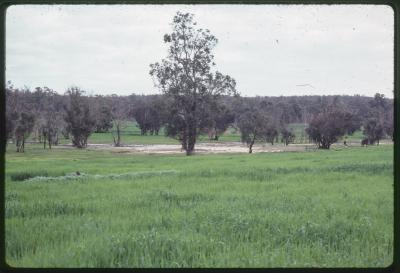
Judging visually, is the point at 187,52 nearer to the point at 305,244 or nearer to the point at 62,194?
the point at 62,194

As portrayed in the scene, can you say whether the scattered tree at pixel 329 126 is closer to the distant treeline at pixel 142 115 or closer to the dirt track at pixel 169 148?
the distant treeline at pixel 142 115

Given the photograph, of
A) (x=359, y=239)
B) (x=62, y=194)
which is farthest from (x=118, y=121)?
(x=359, y=239)

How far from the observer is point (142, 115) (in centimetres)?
2103

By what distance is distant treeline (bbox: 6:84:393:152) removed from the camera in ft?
56.6

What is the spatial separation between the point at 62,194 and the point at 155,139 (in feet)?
37.8

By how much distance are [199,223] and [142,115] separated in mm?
14905

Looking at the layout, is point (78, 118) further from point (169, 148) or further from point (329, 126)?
point (329, 126)

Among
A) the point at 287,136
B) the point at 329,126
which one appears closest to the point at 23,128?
the point at 329,126

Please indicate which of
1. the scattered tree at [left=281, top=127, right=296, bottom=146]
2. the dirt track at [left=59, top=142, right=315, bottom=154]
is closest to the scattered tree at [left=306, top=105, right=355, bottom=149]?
the dirt track at [left=59, top=142, right=315, bottom=154]

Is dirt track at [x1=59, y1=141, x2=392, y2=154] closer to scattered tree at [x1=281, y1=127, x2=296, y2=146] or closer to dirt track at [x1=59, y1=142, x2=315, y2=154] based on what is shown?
Answer: dirt track at [x1=59, y1=142, x2=315, y2=154]

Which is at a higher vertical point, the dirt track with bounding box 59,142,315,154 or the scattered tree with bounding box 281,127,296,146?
the scattered tree with bounding box 281,127,296,146

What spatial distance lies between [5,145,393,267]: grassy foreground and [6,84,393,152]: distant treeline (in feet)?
19.7

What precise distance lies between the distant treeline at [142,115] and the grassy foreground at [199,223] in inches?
236

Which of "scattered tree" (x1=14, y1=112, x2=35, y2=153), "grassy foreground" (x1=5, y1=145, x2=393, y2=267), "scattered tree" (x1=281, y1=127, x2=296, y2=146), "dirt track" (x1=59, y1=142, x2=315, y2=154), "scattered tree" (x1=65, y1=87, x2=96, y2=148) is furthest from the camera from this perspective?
"scattered tree" (x1=281, y1=127, x2=296, y2=146)
